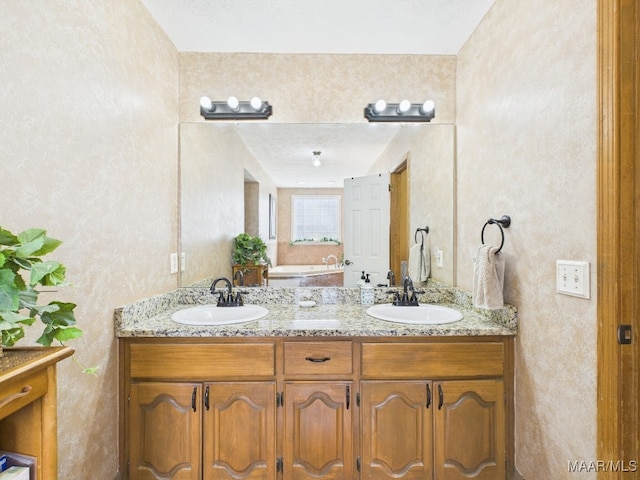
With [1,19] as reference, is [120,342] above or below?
below

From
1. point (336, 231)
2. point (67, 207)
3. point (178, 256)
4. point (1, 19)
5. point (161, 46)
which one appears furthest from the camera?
point (336, 231)

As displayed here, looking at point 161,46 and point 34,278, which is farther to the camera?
point 161,46

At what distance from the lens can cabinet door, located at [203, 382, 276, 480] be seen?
153 cm

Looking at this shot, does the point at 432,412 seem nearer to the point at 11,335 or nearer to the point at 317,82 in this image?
the point at 11,335

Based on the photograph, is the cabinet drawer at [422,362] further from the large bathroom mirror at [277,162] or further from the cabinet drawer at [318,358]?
the large bathroom mirror at [277,162]

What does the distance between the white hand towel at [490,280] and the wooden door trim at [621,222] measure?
485 mm

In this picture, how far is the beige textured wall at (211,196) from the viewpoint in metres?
2.12

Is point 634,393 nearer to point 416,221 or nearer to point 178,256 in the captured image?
point 416,221

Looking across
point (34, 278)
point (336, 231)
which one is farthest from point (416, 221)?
point (34, 278)

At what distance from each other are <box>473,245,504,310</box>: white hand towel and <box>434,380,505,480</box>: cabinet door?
38cm

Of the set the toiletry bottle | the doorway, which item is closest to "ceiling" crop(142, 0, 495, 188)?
the doorway

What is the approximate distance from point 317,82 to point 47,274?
1.90 m

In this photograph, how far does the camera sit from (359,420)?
1546mm

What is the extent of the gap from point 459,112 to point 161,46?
1.85 metres
